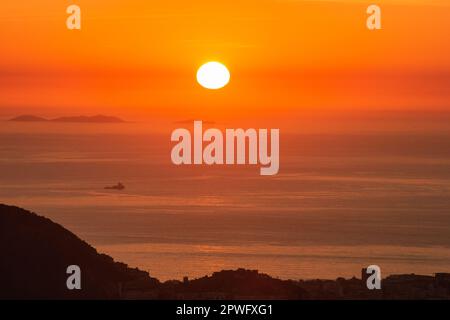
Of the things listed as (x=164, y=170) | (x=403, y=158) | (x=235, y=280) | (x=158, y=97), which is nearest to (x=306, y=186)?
(x=164, y=170)

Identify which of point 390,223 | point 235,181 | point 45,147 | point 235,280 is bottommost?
point 235,280

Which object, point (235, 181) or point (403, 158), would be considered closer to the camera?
point (235, 181)

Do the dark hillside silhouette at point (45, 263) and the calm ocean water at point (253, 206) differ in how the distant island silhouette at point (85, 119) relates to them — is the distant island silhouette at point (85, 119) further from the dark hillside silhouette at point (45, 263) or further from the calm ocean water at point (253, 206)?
the dark hillside silhouette at point (45, 263)

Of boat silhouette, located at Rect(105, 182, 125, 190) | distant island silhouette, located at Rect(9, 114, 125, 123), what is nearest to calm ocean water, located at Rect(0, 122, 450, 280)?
boat silhouette, located at Rect(105, 182, 125, 190)

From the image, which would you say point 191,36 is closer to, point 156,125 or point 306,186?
point 306,186

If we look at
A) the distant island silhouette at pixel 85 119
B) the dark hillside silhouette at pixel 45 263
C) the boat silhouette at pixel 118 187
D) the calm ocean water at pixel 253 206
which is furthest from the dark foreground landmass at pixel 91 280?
the distant island silhouette at pixel 85 119
